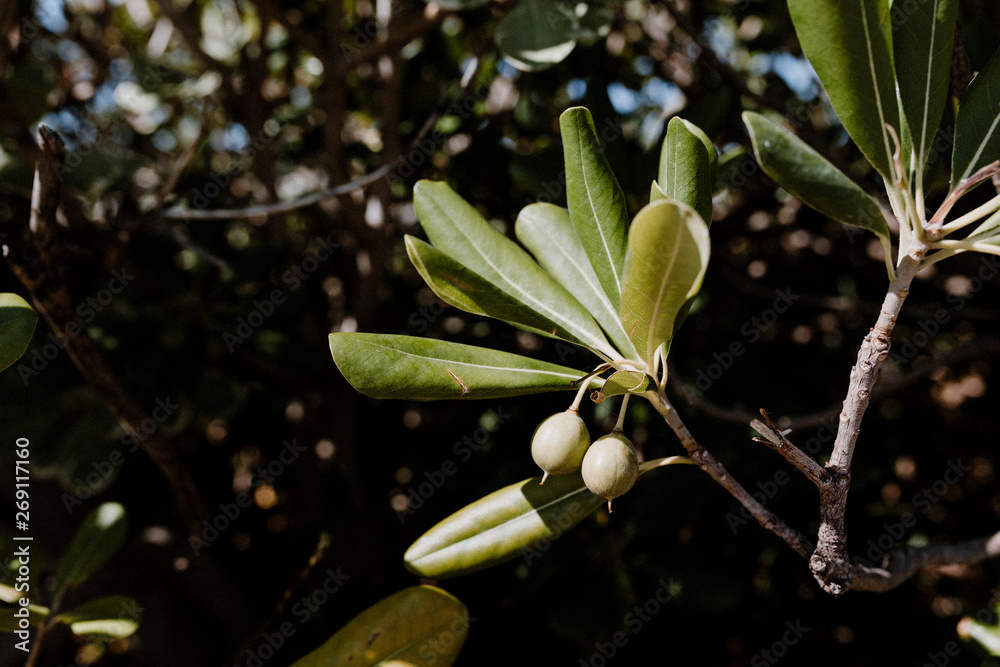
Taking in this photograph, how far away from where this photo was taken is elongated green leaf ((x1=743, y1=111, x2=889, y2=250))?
62 centimetres

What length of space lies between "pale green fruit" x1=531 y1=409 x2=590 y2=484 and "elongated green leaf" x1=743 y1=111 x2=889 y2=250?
33 cm

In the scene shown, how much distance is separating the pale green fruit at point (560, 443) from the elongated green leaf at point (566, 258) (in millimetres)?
152

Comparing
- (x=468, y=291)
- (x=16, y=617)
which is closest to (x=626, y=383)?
(x=468, y=291)

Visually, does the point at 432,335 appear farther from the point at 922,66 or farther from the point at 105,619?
the point at 922,66

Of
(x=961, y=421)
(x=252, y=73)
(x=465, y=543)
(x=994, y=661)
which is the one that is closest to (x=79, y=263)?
(x=252, y=73)

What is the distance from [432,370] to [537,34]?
0.93 m

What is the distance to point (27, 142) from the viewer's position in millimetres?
1397

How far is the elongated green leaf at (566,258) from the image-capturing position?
0.90m

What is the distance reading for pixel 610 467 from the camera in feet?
2.39

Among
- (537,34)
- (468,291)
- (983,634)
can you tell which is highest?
(537,34)

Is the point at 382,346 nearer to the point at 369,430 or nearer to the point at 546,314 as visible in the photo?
the point at 546,314

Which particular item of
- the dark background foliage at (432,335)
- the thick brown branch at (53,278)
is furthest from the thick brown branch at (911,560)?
the thick brown branch at (53,278)

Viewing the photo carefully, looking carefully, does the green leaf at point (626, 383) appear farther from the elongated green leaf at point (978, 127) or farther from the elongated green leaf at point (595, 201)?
the elongated green leaf at point (978, 127)

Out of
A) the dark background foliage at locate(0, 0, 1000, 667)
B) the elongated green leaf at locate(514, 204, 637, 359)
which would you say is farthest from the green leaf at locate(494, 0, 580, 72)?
the elongated green leaf at locate(514, 204, 637, 359)
